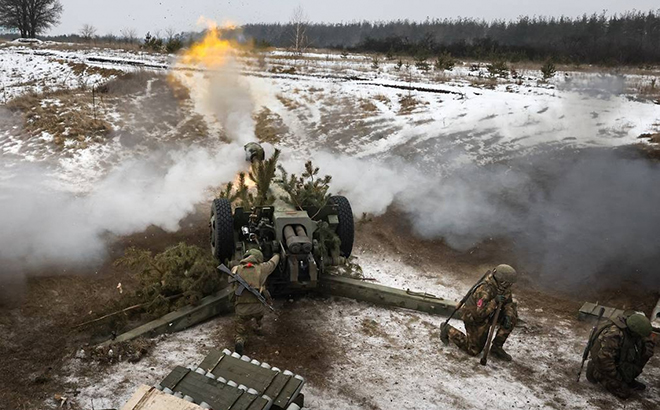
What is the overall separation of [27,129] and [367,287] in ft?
43.1

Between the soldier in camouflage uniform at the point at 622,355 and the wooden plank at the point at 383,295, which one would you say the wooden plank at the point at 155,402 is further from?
the soldier in camouflage uniform at the point at 622,355

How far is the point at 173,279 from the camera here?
24.3 feet

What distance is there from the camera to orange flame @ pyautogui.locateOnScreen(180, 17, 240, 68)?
15.9 metres

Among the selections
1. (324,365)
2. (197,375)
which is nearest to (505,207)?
(324,365)

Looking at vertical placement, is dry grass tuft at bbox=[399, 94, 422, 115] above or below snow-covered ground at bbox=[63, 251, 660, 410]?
above

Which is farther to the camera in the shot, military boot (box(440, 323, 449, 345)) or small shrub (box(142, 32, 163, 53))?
small shrub (box(142, 32, 163, 53))

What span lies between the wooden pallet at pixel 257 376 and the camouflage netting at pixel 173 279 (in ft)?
6.38

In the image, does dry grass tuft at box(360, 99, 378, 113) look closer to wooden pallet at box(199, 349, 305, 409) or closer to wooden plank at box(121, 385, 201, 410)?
wooden pallet at box(199, 349, 305, 409)

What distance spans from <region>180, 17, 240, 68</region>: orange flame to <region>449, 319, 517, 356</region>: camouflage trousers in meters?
11.9

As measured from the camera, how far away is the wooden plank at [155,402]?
4.10 m

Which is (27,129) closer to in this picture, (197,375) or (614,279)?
(197,375)

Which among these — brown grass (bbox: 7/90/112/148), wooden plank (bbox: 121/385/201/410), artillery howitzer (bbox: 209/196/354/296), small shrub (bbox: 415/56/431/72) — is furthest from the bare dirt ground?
small shrub (bbox: 415/56/431/72)

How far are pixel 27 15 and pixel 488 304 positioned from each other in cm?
5177

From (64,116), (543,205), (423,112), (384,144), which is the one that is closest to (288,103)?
(423,112)
